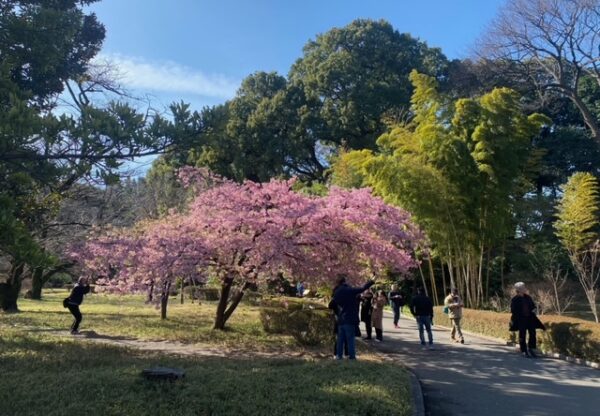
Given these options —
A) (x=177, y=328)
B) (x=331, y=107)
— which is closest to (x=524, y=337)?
(x=177, y=328)

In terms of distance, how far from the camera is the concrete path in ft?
22.0

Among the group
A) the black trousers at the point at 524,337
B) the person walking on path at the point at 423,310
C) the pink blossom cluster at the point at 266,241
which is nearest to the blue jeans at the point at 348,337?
the pink blossom cluster at the point at 266,241

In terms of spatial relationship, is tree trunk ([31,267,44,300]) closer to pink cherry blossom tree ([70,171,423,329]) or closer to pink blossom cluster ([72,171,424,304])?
pink cherry blossom tree ([70,171,423,329])

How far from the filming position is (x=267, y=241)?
11375 millimetres

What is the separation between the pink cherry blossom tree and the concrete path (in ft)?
7.97

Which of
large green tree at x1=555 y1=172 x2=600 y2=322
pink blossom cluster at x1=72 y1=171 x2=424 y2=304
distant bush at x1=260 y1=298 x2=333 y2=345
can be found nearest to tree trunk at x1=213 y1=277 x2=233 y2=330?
pink blossom cluster at x1=72 y1=171 x2=424 y2=304

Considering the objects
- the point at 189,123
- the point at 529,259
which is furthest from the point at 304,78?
the point at 189,123

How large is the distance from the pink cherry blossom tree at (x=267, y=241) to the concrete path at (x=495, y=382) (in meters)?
2.43

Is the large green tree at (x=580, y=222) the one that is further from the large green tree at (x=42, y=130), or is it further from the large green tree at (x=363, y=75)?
the large green tree at (x=42, y=130)

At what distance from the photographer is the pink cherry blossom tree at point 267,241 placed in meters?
11.5

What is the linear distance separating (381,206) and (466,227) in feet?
13.9

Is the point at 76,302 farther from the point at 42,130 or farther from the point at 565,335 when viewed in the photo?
the point at 565,335

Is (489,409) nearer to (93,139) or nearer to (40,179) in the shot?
(93,139)

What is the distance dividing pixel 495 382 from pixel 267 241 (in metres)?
5.30
